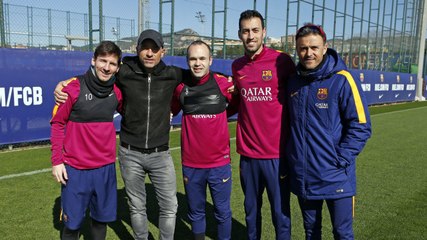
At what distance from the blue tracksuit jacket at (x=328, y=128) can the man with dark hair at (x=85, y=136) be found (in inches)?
59.1

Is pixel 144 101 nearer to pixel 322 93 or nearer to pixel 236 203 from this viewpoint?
pixel 322 93

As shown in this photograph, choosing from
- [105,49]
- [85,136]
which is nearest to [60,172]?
[85,136]

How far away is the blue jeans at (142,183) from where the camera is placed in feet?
10.5

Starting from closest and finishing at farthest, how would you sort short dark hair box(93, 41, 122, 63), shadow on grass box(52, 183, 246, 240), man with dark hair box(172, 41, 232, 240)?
short dark hair box(93, 41, 122, 63) < man with dark hair box(172, 41, 232, 240) < shadow on grass box(52, 183, 246, 240)

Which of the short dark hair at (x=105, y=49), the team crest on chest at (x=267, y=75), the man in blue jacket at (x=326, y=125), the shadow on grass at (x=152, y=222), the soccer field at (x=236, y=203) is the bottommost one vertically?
the shadow on grass at (x=152, y=222)

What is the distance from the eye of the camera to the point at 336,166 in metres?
2.77

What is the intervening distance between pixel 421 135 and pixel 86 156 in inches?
429

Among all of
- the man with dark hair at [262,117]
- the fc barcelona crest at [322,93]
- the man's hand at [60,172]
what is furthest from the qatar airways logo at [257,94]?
the man's hand at [60,172]

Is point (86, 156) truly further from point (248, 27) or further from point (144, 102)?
point (248, 27)

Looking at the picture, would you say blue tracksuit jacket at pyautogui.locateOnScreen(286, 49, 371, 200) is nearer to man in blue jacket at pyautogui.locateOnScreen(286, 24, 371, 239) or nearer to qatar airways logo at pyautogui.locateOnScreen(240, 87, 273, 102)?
man in blue jacket at pyautogui.locateOnScreen(286, 24, 371, 239)

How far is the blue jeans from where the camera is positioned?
3.21m

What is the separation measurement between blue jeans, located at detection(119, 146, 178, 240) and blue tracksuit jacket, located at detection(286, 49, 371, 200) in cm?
114

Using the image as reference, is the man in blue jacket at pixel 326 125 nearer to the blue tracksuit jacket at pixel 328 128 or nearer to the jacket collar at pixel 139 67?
the blue tracksuit jacket at pixel 328 128

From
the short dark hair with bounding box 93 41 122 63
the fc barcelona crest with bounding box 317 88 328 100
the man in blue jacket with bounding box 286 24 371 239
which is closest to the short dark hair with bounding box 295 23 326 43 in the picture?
the man in blue jacket with bounding box 286 24 371 239
